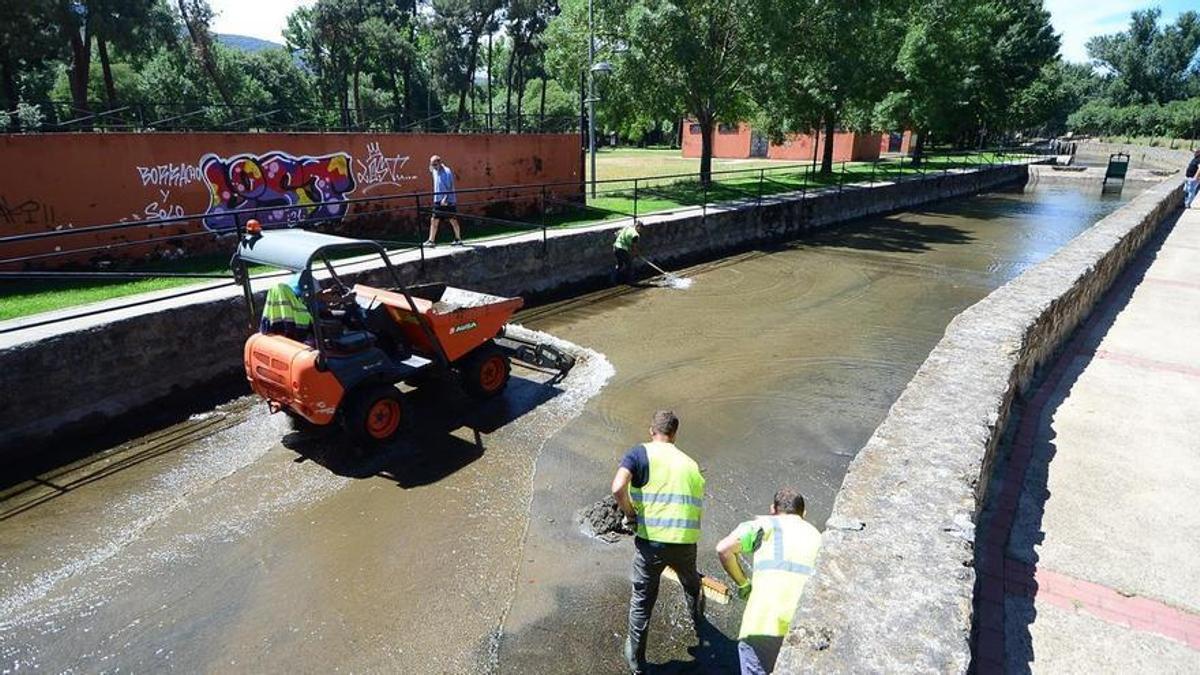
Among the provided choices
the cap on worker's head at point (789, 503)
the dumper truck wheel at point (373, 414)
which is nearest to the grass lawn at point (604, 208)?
the dumper truck wheel at point (373, 414)

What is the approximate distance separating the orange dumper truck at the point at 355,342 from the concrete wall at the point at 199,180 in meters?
2.49

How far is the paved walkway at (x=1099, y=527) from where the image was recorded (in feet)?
13.1

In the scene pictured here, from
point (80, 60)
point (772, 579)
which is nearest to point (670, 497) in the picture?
point (772, 579)

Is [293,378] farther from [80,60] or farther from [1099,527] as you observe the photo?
[80,60]

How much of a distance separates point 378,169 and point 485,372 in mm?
9351

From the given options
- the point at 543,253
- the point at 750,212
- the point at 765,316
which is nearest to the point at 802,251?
the point at 750,212

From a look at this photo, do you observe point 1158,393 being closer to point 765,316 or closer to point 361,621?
point 765,316

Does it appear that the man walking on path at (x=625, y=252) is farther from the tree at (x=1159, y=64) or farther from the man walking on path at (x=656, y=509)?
the tree at (x=1159, y=64)

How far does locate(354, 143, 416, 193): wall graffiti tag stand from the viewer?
15367 mm

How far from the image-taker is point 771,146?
48406mm

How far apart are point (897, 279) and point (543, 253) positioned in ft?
27.1

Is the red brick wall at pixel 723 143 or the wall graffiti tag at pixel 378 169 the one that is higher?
the red brick wall at pixel 723 143

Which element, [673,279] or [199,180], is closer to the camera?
[199,180]

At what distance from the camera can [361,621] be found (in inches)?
186
